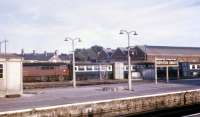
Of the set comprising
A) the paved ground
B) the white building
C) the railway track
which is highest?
the white building

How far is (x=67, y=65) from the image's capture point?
7531 cm

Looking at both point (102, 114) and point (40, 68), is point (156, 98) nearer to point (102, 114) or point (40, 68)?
point (102, 114)

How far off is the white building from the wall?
17030mm

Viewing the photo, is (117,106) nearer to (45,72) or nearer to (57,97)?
(57,97)

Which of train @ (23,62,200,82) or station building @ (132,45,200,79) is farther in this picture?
station building @ (132,45,200,79)

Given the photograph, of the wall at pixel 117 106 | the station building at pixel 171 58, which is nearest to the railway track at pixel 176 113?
the wall at pixel 117 106

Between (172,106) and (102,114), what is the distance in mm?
8015

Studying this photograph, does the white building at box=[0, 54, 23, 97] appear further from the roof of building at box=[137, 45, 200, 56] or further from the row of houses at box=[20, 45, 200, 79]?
the roof of building at box=[137, 45, 200, 56]

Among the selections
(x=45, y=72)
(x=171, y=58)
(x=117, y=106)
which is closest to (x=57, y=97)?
(x=117, y=106)

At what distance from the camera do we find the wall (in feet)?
74.0

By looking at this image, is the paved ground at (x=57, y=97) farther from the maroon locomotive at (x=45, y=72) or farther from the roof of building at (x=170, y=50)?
the roof of building at (x=170, y=50)

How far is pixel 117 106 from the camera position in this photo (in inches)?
1062

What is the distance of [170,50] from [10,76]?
9848cm

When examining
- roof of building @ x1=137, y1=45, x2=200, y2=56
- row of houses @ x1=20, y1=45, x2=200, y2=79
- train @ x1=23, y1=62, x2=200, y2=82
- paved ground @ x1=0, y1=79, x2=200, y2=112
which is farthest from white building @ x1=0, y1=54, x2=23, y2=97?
roof of building @ x1=137, y1=45, x2=200, y2=56
